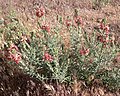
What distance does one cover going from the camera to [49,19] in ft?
21.3

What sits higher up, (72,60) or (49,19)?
(49,19)

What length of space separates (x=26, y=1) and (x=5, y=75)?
3721 millimetres

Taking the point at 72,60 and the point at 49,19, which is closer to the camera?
the point at 72,60

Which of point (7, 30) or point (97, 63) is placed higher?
point (7, 30)

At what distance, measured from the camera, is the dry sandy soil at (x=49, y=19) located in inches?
162

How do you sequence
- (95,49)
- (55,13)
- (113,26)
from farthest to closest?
(55,13), (113,26), (95,49)

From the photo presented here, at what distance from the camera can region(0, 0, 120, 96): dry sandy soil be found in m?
4.11

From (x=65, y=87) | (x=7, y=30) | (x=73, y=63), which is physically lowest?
(x=65, y=87)

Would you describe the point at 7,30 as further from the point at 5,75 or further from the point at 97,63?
the point at 97,63

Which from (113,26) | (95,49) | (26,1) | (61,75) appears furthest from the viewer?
(26,1)

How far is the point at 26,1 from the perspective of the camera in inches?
306

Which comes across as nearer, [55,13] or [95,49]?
[95,49]

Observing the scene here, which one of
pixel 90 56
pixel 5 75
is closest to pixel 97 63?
pixel 90 56

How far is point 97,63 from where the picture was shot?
163 inches
